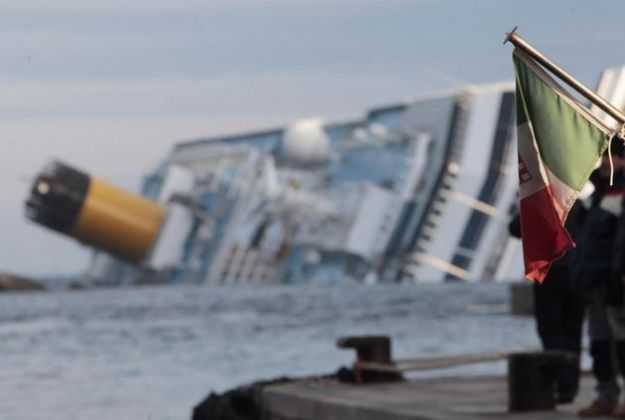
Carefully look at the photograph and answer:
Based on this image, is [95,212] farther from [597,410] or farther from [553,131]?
[553,131]

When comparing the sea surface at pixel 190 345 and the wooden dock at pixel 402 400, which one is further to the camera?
the sea surface at pixel 190 345

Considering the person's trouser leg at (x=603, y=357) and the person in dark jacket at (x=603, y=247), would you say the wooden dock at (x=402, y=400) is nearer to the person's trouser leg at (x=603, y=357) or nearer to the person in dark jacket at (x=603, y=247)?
the person's trouser leg at (x=603, y=357)

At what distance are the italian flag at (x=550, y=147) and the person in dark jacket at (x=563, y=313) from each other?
389cm

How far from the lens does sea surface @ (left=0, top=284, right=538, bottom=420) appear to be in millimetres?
19361

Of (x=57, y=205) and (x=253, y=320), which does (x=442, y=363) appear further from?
(x=57, y=205)

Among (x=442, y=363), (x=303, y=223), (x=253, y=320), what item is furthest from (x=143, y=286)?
(x=442, y=363)

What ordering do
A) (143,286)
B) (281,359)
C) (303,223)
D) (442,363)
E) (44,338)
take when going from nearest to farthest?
(442,363) < (281,359) < (44,338) < (303,223) < (143,286)

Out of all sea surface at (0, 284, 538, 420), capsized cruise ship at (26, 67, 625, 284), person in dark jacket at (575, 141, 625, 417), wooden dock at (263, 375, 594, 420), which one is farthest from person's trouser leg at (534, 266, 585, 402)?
capsized cruise ship at (26, 67, 625, 284)

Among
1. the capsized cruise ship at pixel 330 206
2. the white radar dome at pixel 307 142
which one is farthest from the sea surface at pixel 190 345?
the white radar dome at pixel 307 142

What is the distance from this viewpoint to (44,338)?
37438mm

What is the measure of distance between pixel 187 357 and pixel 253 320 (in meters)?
16.3

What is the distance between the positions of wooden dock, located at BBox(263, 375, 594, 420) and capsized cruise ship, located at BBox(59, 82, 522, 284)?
70391 mm

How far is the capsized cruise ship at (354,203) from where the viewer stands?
8519cm

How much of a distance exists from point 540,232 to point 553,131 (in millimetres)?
289
